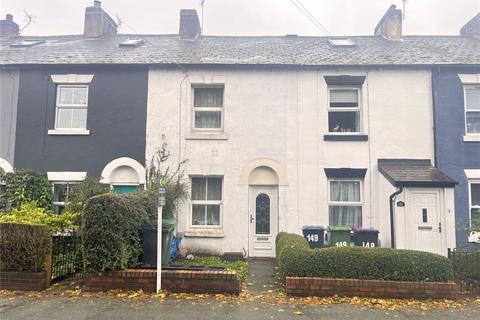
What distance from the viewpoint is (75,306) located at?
6840mm

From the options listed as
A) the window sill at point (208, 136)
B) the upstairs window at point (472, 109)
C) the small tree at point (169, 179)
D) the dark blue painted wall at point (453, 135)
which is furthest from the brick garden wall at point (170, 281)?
the upstairs window at point (472, 109)

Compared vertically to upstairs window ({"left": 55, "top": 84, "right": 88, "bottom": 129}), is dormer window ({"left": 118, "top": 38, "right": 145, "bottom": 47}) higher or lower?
higher

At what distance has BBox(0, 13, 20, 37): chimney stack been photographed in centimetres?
1764

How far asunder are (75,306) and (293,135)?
8.23m

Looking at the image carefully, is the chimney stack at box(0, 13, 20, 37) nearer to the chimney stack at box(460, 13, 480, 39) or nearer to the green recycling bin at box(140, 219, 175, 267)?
the green recycling bin at box(140, 219, 175, 267)

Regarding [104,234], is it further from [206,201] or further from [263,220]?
[263,220]

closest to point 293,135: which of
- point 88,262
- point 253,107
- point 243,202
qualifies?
point 253,107

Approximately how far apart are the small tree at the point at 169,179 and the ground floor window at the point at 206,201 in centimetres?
57

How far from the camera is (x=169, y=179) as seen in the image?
1202 centimetres

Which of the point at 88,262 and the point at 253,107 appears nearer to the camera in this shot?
the point at 88,262

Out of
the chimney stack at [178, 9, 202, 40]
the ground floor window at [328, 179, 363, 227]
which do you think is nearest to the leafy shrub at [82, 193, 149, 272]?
the ground floor window at [328, 179, 363, 227]

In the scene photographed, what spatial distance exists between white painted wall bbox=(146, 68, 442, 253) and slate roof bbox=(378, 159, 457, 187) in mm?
242

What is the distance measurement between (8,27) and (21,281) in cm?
1419

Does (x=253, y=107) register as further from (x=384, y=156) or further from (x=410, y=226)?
(x=410, y=226)
